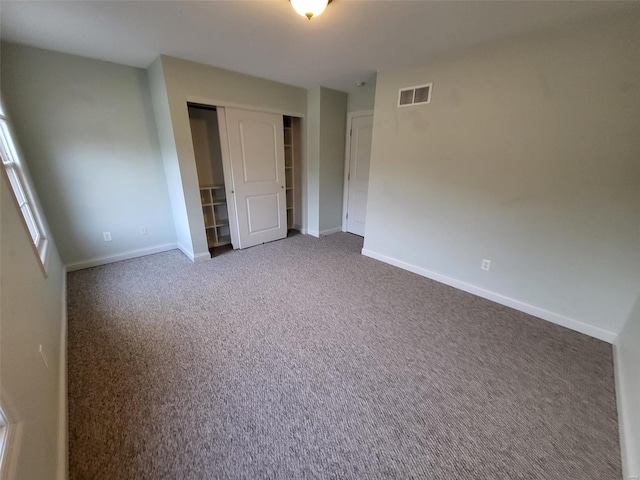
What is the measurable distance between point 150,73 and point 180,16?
1400mm

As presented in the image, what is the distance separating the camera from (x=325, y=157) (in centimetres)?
393

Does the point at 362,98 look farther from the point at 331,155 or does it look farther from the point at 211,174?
the point at 211,174

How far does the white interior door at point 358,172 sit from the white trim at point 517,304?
1239 mm

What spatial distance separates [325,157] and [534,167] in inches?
103

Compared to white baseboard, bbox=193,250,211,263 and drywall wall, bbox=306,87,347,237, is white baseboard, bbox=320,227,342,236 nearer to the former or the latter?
drywall wall, bbox=306,87,347,237

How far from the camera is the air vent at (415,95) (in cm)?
252

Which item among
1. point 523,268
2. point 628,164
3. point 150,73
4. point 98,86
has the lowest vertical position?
point 523,268

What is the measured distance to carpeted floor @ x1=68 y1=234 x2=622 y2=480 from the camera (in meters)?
1.18

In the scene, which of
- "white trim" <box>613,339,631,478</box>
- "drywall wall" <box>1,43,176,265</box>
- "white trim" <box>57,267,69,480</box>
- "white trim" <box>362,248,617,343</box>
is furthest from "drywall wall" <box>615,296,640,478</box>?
"drywall wall" <box>1,43,176,265</box>

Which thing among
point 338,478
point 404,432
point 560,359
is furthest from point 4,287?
point 560,359

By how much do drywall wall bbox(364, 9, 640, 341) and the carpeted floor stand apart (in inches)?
15.5

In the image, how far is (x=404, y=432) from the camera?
4.28ft

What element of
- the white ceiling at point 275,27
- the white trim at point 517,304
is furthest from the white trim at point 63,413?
the white trim at point 517,304

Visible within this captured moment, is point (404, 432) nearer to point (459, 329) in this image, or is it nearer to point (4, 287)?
point (459, 329)
